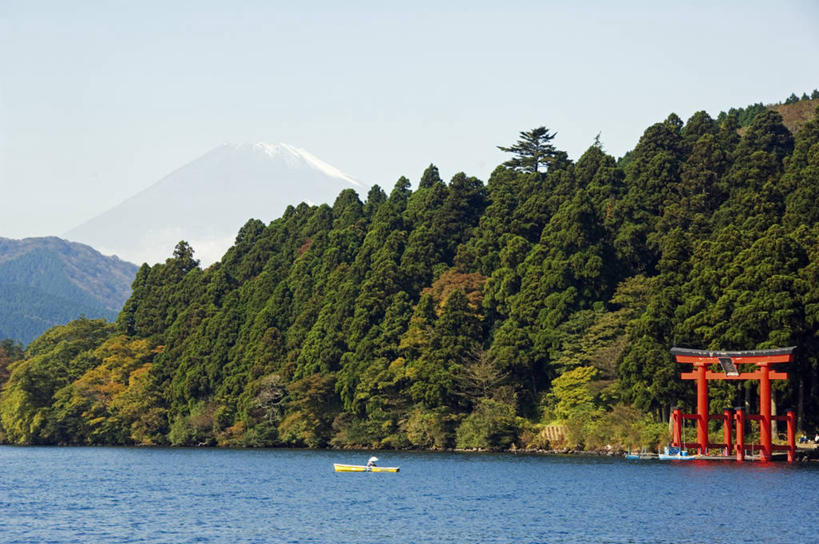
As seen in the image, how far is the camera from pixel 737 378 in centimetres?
6272

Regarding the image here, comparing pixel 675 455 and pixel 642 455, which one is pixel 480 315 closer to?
pixel 642 455

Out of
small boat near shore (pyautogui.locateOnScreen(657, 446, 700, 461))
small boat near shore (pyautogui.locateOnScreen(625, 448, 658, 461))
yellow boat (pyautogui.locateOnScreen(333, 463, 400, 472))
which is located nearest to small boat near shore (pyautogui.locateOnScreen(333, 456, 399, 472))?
Answer: yellow boat (pyautogui.locateOnScreen(333, 463, 400, 472))

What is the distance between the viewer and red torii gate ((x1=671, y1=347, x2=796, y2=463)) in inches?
2419

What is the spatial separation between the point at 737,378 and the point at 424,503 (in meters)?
23.5

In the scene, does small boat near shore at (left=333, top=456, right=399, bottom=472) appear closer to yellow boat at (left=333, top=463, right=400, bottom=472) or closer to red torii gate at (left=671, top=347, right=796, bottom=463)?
yellow boat at (left=333, top=463, right=400, bottom=472)

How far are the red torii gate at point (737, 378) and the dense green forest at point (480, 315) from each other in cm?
278

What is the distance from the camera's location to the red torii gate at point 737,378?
61.4m

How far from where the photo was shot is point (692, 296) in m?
70.2

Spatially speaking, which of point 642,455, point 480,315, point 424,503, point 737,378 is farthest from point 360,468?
point 480,315

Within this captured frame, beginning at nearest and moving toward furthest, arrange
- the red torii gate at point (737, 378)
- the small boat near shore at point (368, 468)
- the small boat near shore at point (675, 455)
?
the small boat near shore at point (368, 468) → the red torii gate at point (737, 378) → the small boat near shore at point (675, 455)

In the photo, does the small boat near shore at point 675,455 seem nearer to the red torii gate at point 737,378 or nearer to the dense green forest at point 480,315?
the red torii gate at point 737,378

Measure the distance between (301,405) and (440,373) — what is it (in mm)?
13295

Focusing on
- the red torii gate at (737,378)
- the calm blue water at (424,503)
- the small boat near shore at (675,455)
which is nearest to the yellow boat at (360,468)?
the calm blue water at (424,503)

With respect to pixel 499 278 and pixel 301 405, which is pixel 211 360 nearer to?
pixel 301 405
